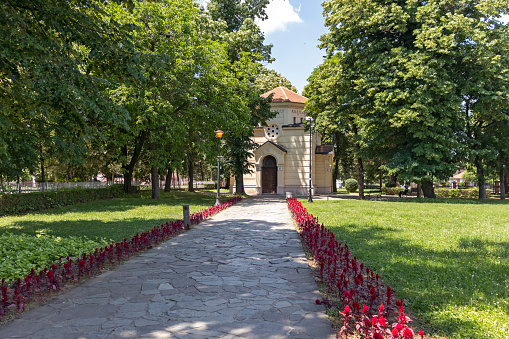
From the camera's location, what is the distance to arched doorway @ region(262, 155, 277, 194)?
34.9 m

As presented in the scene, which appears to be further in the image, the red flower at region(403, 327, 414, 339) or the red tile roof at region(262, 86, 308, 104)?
the red tile roof at region(262, 86, 308, 104)

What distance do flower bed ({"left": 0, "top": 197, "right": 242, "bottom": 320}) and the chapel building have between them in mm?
25324

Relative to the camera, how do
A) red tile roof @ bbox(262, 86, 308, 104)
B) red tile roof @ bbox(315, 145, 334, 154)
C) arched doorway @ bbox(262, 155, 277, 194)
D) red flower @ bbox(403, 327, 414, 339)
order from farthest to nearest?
red tile roof @ bbox(315, 145, 334, 154)
red tile roof @ bbox(262, 86, 308, 104)
arched doorway @ bbox(262, 155, 277, 194)
red flower @ bbox(403, 327, 414, 339)

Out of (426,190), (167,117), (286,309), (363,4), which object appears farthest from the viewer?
(426,190)

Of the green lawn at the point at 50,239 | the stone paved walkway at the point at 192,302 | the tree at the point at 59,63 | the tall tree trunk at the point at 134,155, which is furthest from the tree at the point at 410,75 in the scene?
the tree at the point at 59,63

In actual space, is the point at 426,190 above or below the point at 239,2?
below

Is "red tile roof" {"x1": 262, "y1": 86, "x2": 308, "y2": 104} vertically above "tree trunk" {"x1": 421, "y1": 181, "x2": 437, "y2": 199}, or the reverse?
"red tile roof" {"x1": 262, "y1": 86, "x2": 308, "y2": 104}

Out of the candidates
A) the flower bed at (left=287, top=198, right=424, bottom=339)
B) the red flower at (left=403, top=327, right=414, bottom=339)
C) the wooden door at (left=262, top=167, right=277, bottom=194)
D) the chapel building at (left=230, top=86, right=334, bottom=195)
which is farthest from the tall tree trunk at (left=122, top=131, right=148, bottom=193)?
the red flower at (left=403, top=327, right=414, bottom=339)

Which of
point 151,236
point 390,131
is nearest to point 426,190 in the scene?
point 390,131

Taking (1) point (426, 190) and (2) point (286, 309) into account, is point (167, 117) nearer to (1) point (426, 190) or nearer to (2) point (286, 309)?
(2) point (286, 309)

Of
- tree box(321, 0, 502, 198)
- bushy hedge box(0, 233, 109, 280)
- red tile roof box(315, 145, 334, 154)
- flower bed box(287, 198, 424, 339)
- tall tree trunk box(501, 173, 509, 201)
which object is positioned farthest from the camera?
red tile roof box(315, 145, 334, 154)

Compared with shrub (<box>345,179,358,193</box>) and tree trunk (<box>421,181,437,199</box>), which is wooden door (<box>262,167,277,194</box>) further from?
shrub (<box>345,179,358,193</box>)

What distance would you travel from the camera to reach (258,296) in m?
4.88

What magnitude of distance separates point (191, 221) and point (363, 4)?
21.3m
